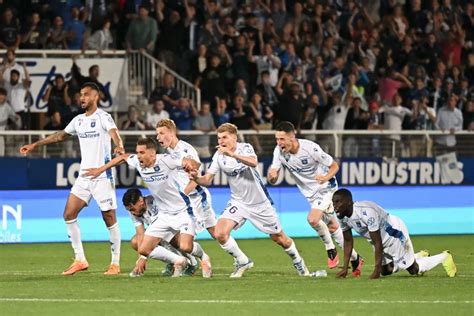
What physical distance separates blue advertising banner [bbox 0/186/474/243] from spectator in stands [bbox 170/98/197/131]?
9.59ft

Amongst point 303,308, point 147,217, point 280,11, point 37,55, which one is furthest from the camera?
point 280,11

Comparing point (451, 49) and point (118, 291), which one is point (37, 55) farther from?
point (118, 291)

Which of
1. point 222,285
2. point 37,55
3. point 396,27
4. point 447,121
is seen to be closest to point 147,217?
point 222,285

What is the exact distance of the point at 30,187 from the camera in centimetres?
2586

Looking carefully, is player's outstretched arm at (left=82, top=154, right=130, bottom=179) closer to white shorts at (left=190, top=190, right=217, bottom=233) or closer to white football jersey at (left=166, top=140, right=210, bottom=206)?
white football jersey at (left=166, top=140, right=210, bottom=206)

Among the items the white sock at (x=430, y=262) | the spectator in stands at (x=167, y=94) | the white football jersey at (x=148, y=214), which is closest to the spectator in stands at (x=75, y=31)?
the spectator in stands at (x=167, y=94)

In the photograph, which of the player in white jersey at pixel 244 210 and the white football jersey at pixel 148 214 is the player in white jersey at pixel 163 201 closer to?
the player in white jersey at pixel 244 210

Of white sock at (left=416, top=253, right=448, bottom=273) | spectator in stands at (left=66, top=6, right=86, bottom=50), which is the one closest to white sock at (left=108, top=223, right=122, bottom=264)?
white sock at (left=416, top=253, right=448, bottom=273)

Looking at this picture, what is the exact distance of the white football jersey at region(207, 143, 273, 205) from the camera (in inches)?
675

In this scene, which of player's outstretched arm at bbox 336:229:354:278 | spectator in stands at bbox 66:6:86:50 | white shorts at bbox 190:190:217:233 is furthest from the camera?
spectator in stands at bbox 66:6:86:50

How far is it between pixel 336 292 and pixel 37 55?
584 inches

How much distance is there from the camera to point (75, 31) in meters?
28.8

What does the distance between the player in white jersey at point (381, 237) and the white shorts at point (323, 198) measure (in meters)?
2.33

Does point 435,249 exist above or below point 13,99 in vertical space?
below
